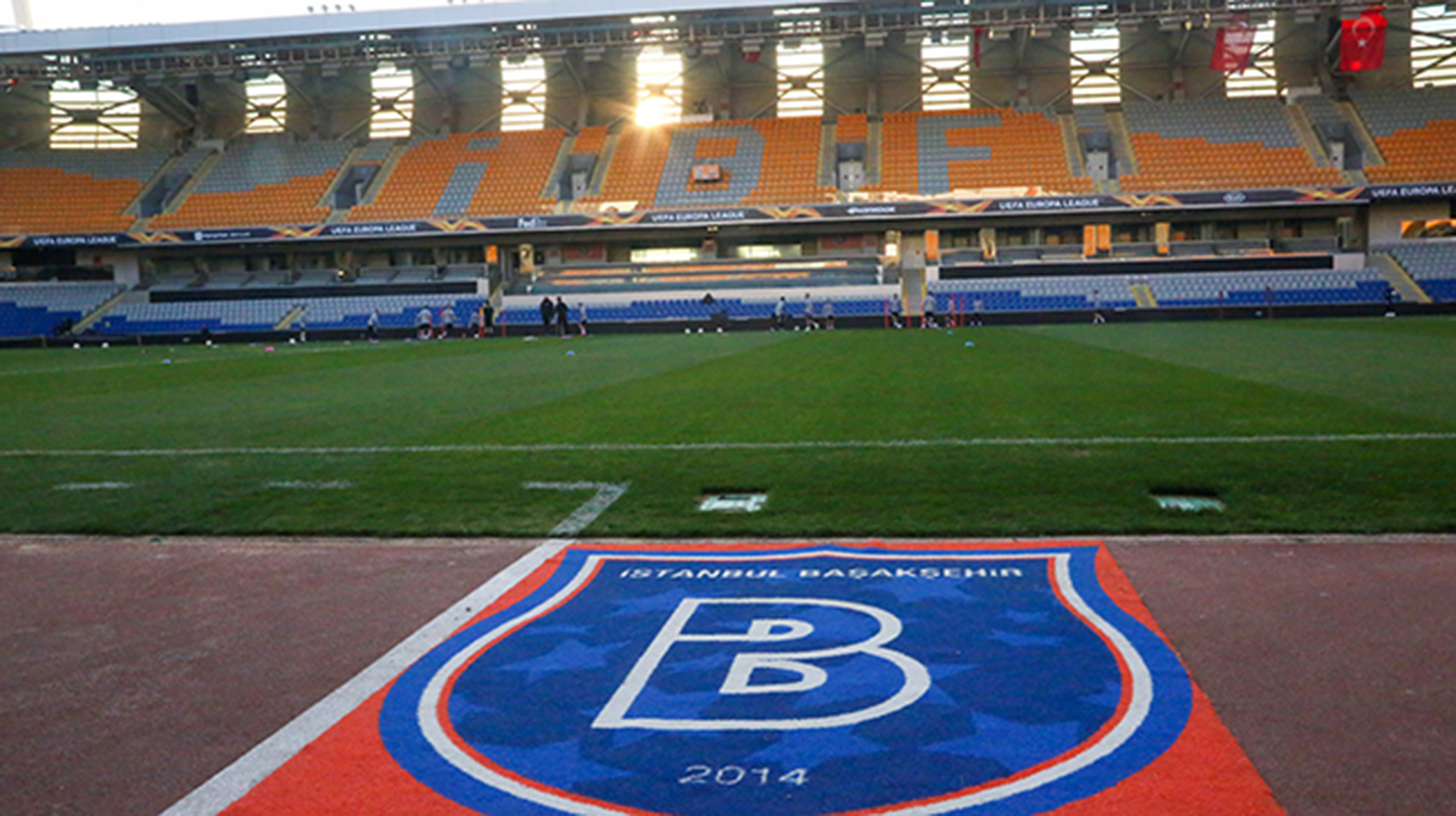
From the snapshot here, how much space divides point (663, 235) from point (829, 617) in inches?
1693

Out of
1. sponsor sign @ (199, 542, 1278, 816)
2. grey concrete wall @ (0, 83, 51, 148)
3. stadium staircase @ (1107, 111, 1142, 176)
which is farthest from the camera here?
grey concrete wall @ (0, 83, 51, 148)

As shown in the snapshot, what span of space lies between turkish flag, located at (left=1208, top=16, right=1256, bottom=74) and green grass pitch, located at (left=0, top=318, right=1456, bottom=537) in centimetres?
2722

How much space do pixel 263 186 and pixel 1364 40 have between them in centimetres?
5049

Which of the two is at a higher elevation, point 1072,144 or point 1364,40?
point 1364,40

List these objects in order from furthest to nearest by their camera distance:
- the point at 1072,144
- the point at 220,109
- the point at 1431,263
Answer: the point at 220,109
the point at 1072,144
the point at 1431,263

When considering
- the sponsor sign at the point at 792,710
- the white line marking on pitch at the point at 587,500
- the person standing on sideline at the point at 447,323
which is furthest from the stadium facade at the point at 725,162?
the sponsor sign at the point at 792,710

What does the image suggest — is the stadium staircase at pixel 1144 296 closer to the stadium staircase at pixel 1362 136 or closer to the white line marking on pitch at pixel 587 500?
the stadium staircase at pixel 1362 136

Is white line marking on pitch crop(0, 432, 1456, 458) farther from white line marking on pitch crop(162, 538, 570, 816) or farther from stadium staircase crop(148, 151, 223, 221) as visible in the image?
stadium staircase crop(148, 151, 223, 221)

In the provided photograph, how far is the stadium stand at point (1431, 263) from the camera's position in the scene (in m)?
36.3

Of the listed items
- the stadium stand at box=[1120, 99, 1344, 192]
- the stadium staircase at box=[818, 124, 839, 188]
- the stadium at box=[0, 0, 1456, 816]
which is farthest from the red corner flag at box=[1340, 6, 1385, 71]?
the stadium staircase at box=[818, 124, 839, 188]

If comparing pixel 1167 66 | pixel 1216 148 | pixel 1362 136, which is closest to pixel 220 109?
pixel 1167 66

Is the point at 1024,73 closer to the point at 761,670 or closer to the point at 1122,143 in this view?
the point at 1122,143

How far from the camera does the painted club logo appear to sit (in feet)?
9.34

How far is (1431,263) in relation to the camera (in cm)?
3819
